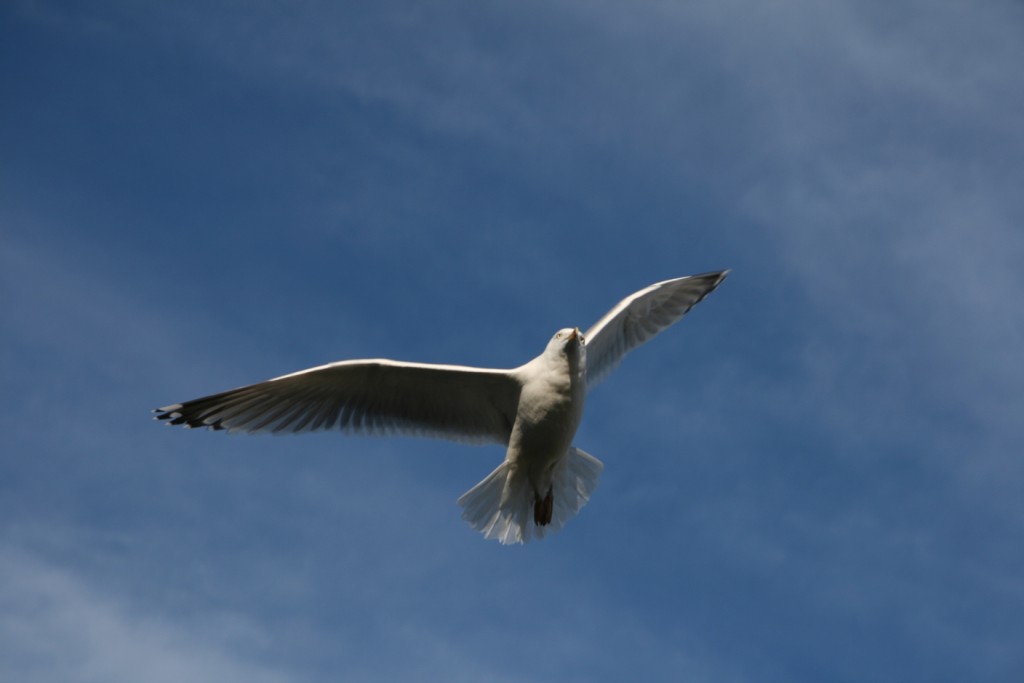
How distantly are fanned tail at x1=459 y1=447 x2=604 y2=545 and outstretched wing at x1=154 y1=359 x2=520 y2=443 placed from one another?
0.43m

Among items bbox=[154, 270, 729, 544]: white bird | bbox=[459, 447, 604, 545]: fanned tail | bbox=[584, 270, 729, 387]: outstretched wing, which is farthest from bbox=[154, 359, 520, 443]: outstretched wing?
bbox=[584, 270, 729, 387]: outstretched wing

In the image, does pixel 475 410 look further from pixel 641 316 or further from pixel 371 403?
pixel 641 316

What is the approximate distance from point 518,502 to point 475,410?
29.0 inches

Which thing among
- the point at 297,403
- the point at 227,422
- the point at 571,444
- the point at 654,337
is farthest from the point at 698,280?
the point at 227,422

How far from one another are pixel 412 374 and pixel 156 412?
1.91 m

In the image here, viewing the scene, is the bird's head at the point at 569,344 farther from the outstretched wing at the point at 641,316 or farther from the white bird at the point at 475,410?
the outstretched wing at the point at 641,316

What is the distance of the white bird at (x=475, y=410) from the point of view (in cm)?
746

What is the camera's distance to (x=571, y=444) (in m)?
7.51

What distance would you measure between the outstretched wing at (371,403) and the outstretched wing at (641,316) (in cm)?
80

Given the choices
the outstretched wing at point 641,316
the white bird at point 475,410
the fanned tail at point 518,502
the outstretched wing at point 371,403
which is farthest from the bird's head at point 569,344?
the fanned tail at point 518,502

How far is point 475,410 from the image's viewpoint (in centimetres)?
791

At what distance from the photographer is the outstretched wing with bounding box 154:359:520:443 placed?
7.61 m

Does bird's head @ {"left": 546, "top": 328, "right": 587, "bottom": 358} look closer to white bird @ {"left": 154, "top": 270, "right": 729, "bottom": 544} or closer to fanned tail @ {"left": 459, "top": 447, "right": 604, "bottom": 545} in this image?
white bird @ {"left": 154, "top": 270, "right": 729, "bottom": 544}

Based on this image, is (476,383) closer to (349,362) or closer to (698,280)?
(349,362)
